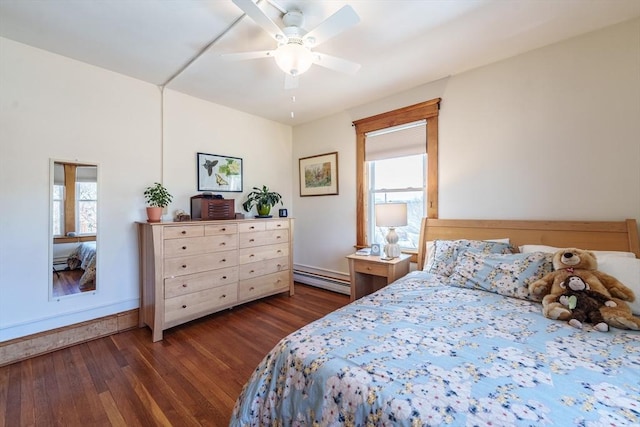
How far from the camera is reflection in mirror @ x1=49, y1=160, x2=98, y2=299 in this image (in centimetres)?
231

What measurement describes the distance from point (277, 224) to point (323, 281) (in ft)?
3.68

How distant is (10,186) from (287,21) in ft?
8.32

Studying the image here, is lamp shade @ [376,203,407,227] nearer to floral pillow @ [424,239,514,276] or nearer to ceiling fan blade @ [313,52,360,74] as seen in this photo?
floral pillow @ [424,239,514,276]

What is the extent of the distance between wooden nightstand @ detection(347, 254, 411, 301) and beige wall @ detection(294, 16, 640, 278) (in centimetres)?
73

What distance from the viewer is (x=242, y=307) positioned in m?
3.19

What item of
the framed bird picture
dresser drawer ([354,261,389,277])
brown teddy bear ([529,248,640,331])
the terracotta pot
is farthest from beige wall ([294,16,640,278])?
the terracotta pot

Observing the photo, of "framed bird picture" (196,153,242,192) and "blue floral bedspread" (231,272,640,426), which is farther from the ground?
"framed bird picture" (196,153,242,192)

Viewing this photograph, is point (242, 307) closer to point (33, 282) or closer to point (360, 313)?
point (33, 282)

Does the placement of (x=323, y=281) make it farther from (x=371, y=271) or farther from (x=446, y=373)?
(x=446, y=373)

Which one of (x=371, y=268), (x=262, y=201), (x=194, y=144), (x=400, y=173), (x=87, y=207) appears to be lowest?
(x=371, y=268)

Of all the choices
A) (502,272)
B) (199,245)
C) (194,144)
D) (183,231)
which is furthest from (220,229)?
(502,272)

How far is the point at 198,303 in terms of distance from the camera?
8.84 ft

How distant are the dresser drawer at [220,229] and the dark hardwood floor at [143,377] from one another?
3.13 ft

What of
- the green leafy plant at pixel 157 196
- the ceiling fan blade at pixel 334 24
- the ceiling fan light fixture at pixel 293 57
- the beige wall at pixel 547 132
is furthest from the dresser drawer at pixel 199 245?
the beige wall at pixel 547 132
